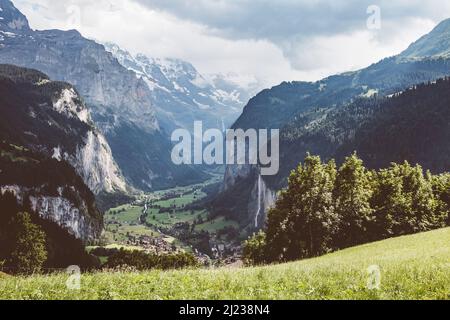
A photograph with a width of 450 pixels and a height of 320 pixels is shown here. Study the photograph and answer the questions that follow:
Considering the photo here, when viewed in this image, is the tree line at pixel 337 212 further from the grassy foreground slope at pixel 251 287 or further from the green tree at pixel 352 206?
the grassy foreground slope at pixel 251 287

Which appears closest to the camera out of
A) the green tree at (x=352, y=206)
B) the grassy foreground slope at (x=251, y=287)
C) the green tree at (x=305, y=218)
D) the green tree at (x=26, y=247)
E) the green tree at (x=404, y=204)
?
the grassy foreground slope at (x=251, y=287)

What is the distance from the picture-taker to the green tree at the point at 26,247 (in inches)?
5044

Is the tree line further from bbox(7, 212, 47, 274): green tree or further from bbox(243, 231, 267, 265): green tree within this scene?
bbox(7, 212, 47, 274): green tree

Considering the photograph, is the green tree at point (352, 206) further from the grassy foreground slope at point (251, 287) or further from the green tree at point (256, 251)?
the grassy foreground slope at point (251, 287)

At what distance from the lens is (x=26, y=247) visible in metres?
134

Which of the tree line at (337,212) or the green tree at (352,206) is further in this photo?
the green tree at (352,206)

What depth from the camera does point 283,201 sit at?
8812cm

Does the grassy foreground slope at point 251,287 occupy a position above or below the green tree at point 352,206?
below

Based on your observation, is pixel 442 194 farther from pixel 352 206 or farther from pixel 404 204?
pixel 352 206

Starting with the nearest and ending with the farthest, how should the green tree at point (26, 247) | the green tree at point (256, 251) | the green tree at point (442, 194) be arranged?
the green tree at point (256, 251)
the green tree at point (442, 194)
the green tree at point (26, 247)

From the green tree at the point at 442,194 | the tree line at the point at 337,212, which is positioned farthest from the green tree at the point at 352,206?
the green tree at the point at 442,194

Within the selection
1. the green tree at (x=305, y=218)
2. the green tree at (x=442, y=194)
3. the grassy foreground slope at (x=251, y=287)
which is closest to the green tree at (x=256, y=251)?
the green tree at (x=305, y=218)

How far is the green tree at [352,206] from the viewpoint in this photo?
85000 mm
